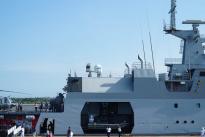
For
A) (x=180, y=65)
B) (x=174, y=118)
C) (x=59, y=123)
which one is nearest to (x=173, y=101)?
(x=174, y=118)

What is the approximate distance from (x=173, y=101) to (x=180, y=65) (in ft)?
11.2

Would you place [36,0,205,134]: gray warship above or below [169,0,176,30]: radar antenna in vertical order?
below

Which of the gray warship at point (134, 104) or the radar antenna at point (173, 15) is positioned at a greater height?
the radar antenna at point (173, 15)

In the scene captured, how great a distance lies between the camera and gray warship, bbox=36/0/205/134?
91.9 ft

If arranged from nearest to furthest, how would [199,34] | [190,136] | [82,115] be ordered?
Answer: [190,136]
[82,115]
[199,34]

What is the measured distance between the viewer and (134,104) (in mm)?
28219

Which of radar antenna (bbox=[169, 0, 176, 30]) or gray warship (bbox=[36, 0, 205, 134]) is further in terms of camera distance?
radar antenna (bbox=[169, 0, 176, 30])

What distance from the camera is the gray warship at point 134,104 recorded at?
28000 mm

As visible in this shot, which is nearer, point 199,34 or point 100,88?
point 100,88

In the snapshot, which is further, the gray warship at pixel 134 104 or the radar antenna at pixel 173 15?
the radar antenna at pixel 173 15

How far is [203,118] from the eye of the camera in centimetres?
2867

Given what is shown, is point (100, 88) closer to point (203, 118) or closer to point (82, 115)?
point (82, 115)

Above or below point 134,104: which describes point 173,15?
above

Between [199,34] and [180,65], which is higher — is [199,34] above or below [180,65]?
above
